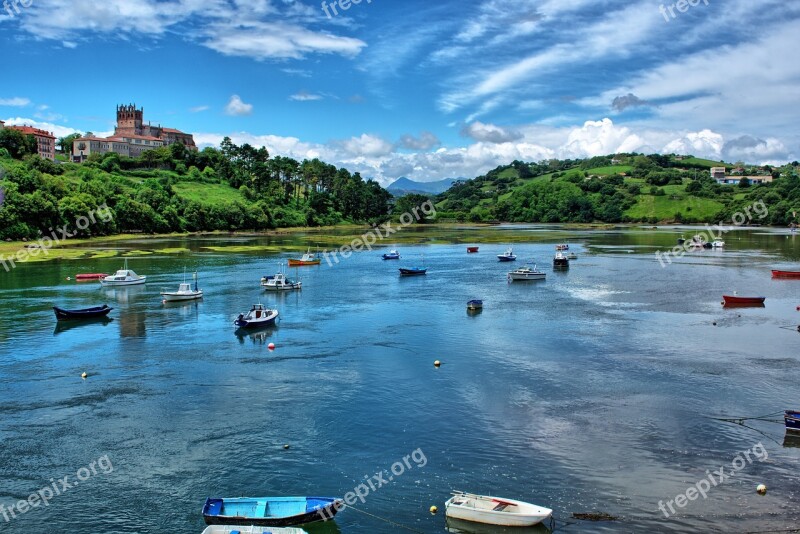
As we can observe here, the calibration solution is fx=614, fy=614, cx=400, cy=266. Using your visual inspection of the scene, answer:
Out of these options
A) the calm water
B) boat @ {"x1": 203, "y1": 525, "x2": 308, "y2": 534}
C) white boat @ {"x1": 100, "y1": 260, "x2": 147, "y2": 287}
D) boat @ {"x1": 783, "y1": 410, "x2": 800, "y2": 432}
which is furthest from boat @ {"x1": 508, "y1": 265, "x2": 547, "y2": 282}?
boat @ {"x1": 203, "y1": 525, "x2": 308, "y2": 534}

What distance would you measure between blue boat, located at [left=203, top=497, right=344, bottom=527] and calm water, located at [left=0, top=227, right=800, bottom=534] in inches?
45.1

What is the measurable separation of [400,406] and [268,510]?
1476 centimetres

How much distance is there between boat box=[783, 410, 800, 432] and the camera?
1366 inches

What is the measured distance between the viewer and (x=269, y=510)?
1005 inches

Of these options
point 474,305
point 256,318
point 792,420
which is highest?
point 474,305

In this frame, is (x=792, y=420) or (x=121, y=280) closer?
(x=792, y=420)

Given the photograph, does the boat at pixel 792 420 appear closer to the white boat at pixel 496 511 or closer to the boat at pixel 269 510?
the white boat at pixel 496 511

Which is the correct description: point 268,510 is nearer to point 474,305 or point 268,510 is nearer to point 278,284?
point 474,305

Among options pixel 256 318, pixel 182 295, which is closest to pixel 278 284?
pixel 182 295

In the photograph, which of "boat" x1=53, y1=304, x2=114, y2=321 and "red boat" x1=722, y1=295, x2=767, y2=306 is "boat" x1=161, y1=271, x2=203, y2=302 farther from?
"red boat" x1=722, y1=295, x2=767, y2=306

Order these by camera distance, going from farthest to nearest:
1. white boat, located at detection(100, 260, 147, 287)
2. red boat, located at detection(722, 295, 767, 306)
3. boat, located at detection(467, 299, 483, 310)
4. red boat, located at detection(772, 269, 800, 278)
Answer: red boat, located at detection(772, 269, 800, 278) → white boat, located at detection(100, 260, 147, 287) → red boat, located at detection(722, 295, 767, 306) → boat, located at detection(467, 299, 483, 310)

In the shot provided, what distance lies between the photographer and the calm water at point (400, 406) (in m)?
28.1

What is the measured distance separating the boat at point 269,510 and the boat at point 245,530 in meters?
0.88

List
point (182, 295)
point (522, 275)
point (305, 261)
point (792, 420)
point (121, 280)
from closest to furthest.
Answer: point (792, 420)
point (182, 295)
point (121, 280)
point (522, 275)
point (305, 261)
